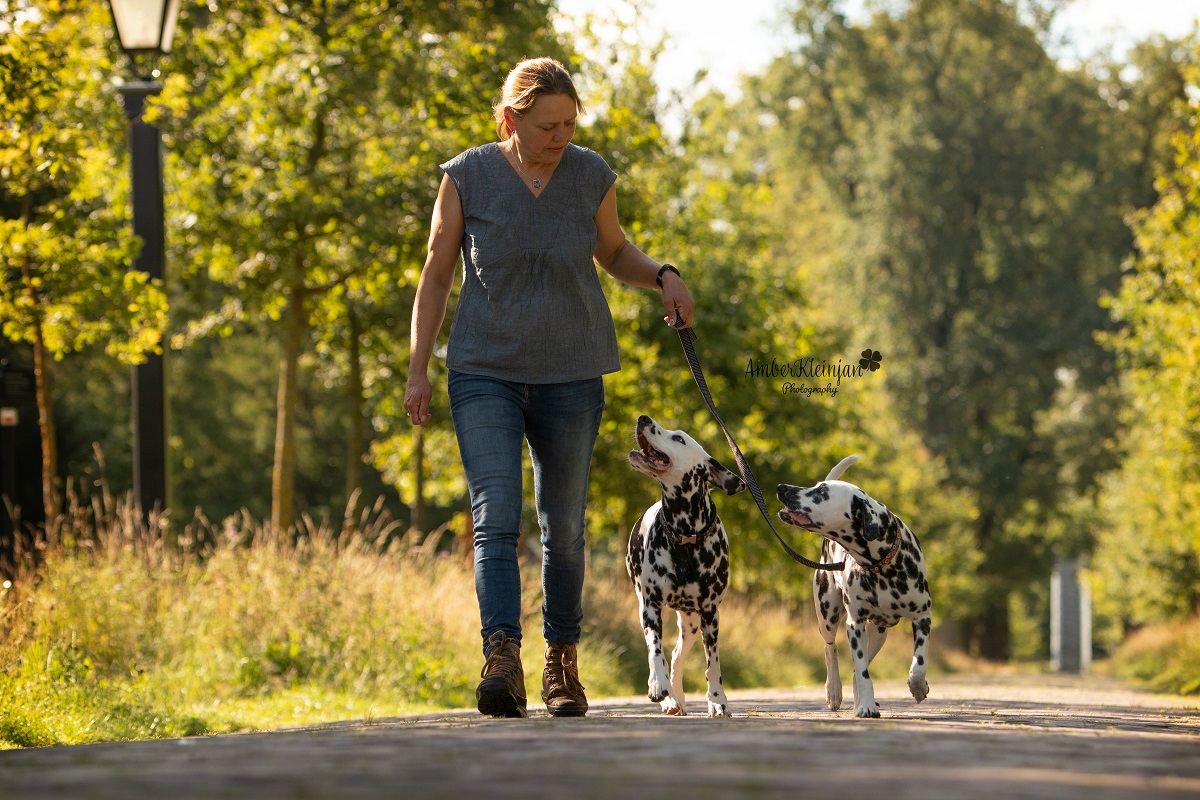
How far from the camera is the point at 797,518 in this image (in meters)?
7.14

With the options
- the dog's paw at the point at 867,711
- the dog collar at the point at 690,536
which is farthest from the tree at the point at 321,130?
the dog's paw at the point at 867,711

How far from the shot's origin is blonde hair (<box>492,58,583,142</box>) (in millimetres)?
6152

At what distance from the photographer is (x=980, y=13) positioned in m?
44.6

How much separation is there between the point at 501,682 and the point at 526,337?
1406 millimetres

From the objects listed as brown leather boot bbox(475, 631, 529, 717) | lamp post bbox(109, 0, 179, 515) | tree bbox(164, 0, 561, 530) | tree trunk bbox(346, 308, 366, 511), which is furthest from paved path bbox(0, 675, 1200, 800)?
tree trunk bbox(346, 308, 366, 511)

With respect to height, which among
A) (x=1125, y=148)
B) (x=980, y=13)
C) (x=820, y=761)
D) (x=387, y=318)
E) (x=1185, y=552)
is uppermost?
(x=980, y=13)

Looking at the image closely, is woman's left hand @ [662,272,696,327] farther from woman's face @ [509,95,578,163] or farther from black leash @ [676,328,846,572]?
woman's face @ [509,95,578,163]

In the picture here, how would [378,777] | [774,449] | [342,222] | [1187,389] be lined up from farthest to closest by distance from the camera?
[774,449]
[1187,389]
[342,222]
[378,777]

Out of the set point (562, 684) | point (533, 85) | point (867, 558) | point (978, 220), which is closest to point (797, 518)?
point (867, 558)

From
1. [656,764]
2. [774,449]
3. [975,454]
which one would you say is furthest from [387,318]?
[975,454]

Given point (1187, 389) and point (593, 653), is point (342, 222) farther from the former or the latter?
point (1187, 389)

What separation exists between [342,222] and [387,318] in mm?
3643

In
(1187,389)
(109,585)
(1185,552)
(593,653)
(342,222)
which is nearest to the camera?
(109,585)

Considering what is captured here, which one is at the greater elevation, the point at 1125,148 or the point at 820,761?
the point at 1125,148
